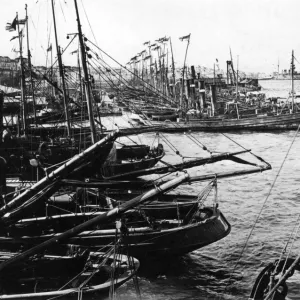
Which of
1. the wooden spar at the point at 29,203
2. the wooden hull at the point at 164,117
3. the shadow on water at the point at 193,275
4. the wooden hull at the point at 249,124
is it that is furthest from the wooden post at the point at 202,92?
the wooden spar at the point at 29,203

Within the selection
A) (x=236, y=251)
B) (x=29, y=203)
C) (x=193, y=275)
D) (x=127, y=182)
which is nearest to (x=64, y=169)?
(x=29, y=203)

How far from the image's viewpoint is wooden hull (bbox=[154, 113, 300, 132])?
6694cm

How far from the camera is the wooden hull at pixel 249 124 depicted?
2635 inches

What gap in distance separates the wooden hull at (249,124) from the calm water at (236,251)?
26.7 metres

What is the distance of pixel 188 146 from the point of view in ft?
188

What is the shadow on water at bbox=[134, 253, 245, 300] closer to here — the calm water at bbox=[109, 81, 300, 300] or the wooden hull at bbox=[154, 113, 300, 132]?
the calm water at bbox=[109, 81, 300, 300]

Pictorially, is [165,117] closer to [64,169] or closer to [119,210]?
[64,169]

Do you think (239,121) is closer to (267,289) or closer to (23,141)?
(23,141)

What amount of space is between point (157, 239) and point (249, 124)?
5188 centimetres

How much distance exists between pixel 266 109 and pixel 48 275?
211 ft

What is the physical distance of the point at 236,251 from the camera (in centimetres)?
2242

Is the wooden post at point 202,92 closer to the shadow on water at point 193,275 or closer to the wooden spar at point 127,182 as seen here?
→ the shadow on water at point 193,275

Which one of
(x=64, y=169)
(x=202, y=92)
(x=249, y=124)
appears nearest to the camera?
(x=64, y=169)

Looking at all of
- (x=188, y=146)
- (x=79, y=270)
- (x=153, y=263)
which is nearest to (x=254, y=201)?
(x=153, y=263)
